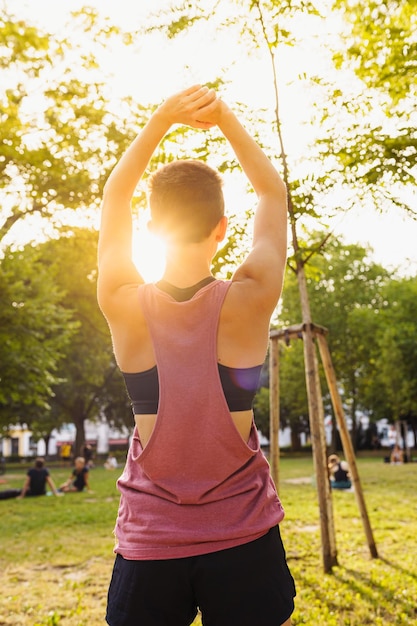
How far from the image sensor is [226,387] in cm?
180

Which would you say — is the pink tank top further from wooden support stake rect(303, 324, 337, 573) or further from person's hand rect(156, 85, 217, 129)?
wooden support stake rect(303, 324, 337, 573)

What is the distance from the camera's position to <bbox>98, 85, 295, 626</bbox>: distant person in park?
5.88ft

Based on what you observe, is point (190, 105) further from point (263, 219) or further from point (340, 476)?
point (340, 476)

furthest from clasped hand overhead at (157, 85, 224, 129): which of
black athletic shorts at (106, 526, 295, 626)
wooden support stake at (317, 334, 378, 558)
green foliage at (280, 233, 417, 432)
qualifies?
green foliage at (280, 233, 417, 432)

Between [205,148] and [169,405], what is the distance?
5040mm

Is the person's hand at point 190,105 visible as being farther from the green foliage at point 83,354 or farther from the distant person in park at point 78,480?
the distant person in park at point 78,480

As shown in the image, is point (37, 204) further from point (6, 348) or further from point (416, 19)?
point (416, 19)

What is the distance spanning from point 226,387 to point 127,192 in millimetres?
751

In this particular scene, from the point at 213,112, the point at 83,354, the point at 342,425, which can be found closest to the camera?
the point at 213,112

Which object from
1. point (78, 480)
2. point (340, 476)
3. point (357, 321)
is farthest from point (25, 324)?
point (357, 321)

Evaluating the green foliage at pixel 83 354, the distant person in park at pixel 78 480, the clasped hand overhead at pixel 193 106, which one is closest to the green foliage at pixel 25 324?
the green foliage at pixel 83 354

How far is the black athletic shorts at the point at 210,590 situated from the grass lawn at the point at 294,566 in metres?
4.34

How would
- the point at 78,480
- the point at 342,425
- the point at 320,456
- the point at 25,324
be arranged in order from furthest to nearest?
the point at 78,480 < the point at 25,324 < the point at 342,425 < the point at 320,456

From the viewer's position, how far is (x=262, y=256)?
6.35ft
